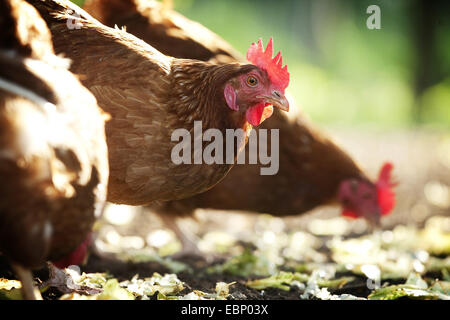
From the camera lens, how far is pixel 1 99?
1.66m

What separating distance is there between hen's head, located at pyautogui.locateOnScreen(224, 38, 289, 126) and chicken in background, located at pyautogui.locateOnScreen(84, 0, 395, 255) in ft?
2.60

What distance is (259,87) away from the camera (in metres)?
2.42

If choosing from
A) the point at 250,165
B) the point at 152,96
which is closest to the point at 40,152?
the point at 152,96

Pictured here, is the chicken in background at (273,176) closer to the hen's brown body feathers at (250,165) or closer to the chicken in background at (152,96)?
the hen's brown body feathers at (250,165)

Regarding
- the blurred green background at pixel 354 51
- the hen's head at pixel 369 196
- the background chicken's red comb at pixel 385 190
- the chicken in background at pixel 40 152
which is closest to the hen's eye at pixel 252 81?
the chicken in background at pixel 40 152

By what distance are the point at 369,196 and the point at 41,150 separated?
9.12ft

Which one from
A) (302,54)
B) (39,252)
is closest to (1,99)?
(39,252)

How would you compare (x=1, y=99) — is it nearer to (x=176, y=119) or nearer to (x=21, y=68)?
(x=21, y=68)

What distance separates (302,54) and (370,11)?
341 inches

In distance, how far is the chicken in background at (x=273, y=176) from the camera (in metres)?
3.21

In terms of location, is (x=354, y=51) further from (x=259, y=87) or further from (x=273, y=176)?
(x=259, y=87)

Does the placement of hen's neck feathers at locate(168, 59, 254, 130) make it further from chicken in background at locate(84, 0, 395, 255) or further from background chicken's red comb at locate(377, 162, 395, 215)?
background chicken's red comb at locate(377, 162, 395, 215)

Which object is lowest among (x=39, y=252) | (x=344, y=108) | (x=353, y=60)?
(x=39, y=252)
